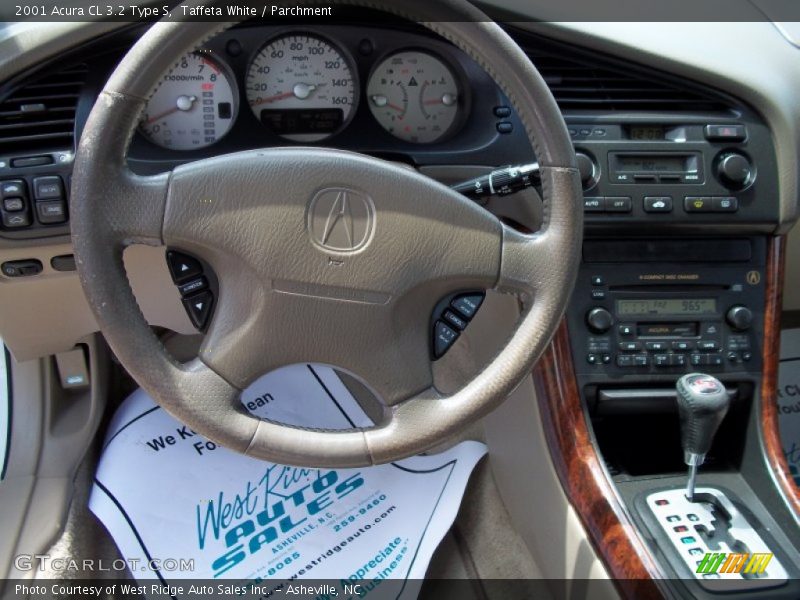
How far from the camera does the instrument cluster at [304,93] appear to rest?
1173mm

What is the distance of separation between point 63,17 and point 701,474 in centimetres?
127

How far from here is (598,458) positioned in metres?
1.27

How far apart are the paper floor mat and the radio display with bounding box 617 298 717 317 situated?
538 mm

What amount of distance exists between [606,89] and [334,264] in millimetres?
676

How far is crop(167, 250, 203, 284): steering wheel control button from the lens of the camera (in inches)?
35.2

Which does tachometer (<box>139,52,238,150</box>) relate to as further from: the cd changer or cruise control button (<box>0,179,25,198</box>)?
the cd changer

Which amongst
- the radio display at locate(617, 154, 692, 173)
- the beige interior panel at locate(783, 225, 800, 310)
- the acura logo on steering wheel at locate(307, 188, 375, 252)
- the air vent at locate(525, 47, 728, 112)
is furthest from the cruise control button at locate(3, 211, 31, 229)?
the beige interior panel at locate(783, 225, 800, 310)

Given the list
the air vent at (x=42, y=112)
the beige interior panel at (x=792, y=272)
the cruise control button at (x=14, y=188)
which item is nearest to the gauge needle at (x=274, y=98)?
the air vent at (x=42, y=112)

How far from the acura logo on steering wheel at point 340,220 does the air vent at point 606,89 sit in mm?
535

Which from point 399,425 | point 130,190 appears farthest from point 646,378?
point 130,190

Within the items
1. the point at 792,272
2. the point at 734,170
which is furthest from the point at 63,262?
the point at 792,272

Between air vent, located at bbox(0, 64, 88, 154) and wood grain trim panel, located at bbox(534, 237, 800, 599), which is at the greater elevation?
air vent, located at bbox(0, 64, 88, 154)

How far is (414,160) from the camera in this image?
1210mm

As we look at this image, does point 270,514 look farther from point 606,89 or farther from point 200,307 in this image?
point 606,89
